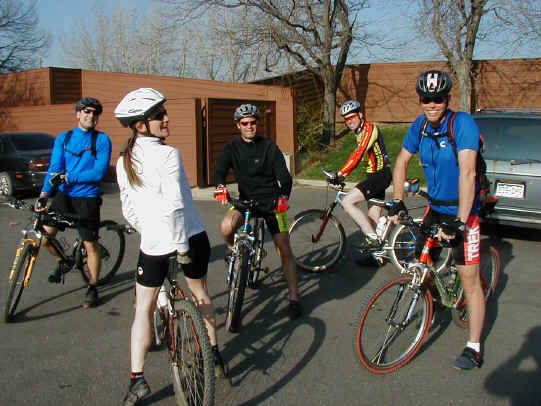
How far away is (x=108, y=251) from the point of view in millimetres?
5652

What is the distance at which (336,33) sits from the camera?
16703 mm

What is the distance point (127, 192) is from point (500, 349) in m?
3.16

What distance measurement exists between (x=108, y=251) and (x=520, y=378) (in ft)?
13.7

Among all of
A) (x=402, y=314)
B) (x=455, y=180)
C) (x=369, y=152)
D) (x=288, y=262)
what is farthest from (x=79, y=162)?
(x=455, y=180)

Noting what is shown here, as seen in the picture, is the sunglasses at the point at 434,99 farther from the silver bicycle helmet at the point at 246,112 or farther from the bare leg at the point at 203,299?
the bare leg at the point at 203,299

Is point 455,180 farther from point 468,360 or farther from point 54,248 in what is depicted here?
point 54,248

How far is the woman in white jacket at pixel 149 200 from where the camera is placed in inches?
115

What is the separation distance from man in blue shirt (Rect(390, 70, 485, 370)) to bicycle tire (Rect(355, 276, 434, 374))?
0.33 metres

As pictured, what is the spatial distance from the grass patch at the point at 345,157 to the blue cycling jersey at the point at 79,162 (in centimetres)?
901

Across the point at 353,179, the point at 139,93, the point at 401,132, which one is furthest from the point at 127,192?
Answer: the point at 401,132

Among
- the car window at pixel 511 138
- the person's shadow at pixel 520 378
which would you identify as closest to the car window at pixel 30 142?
the car window at pixel 511 138

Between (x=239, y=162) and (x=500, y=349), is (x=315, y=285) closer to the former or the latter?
(x=239, y=162)

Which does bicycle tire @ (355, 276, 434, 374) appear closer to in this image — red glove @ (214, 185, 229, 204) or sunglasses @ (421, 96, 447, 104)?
sunglasses @ (421, 96, 447, 104)

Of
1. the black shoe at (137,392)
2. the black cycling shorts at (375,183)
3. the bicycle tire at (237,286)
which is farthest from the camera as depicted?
the black cycling shorts at (375,183)
